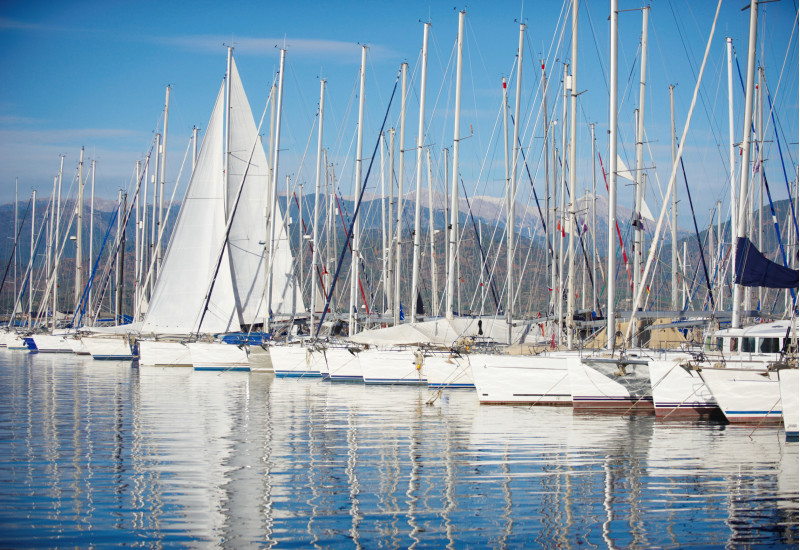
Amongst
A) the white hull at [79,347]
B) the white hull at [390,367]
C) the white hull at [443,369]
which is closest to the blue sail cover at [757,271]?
the white hull at [443,369]

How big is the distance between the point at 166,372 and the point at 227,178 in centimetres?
954

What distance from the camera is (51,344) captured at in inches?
2452

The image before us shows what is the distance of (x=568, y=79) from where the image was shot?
2911 cm

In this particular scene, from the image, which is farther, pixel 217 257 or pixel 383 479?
pixel 217 257

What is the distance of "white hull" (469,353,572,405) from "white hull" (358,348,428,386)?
265 inches

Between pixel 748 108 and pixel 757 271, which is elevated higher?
pixel 748 108

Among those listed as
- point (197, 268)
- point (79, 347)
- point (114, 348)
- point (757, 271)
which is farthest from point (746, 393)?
point (79, 347)

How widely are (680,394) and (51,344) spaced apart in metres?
50.5

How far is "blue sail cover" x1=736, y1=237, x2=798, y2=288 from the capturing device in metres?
22.0

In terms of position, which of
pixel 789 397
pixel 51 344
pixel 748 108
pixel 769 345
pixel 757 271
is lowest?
pixel 51 344

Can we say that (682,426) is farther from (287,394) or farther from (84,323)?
(84,323)

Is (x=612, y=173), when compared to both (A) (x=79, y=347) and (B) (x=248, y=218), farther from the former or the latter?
(A) (x=79, y=347)

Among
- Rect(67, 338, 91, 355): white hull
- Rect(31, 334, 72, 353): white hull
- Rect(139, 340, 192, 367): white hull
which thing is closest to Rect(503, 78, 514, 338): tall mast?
Rect(139, 340, 192, 367): white hull

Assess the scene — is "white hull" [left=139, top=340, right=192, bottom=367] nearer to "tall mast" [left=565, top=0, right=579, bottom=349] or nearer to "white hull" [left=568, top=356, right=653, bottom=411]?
"tall mast" [left=565, top=0, right=579, bottom=349]
